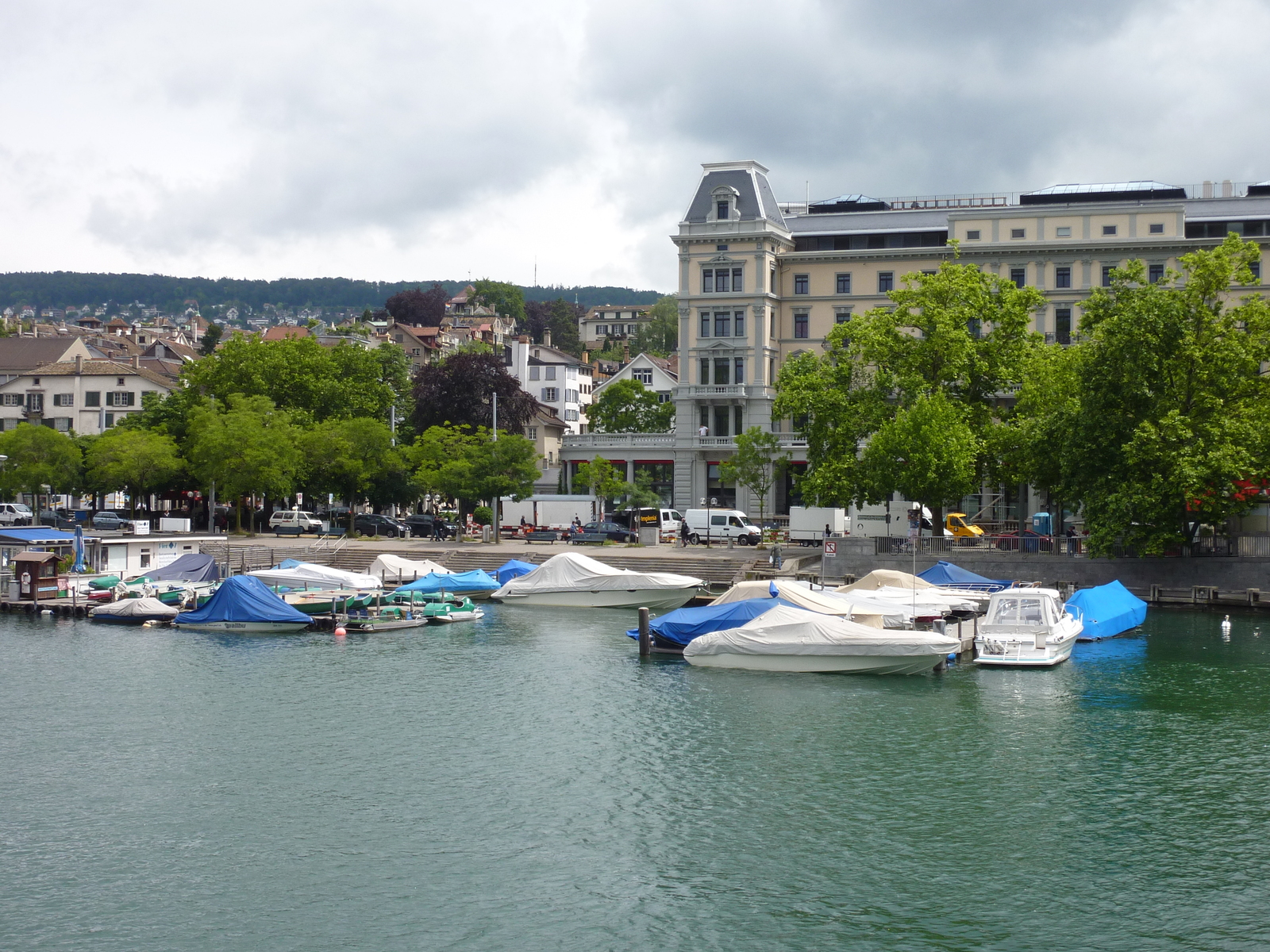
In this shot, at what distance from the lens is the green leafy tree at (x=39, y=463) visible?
91.2m

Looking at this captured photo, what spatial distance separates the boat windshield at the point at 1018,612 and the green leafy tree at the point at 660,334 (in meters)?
134

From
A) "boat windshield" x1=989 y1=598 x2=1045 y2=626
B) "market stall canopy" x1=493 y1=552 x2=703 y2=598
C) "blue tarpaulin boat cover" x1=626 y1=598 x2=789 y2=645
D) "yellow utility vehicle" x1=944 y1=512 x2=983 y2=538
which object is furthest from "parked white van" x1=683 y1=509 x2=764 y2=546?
"boat windshield" x1=989 y1=598 x2=1045 y2=626

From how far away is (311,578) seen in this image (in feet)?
184

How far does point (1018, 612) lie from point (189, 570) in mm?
37936

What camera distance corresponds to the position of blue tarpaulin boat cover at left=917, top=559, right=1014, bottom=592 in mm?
54500

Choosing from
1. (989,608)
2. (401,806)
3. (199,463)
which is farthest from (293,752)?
(199,463)

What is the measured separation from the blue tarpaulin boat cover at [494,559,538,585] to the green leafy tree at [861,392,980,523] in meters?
17.5

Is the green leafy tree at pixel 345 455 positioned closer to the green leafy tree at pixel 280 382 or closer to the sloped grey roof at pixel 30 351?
the green leafy tree at pixel 280 382

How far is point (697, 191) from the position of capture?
88.4 metres

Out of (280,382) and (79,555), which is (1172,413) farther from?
(280,382)

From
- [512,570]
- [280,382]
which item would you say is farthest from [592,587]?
[280,382]

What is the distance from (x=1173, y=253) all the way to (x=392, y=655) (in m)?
59.3

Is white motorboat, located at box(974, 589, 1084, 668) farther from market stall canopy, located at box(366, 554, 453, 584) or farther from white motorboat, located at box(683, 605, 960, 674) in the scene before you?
market stall canopy, located at box(366, 554, 453, 584)

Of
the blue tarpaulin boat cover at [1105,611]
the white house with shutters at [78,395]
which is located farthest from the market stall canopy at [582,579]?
the white house with shutters at [78,395]
